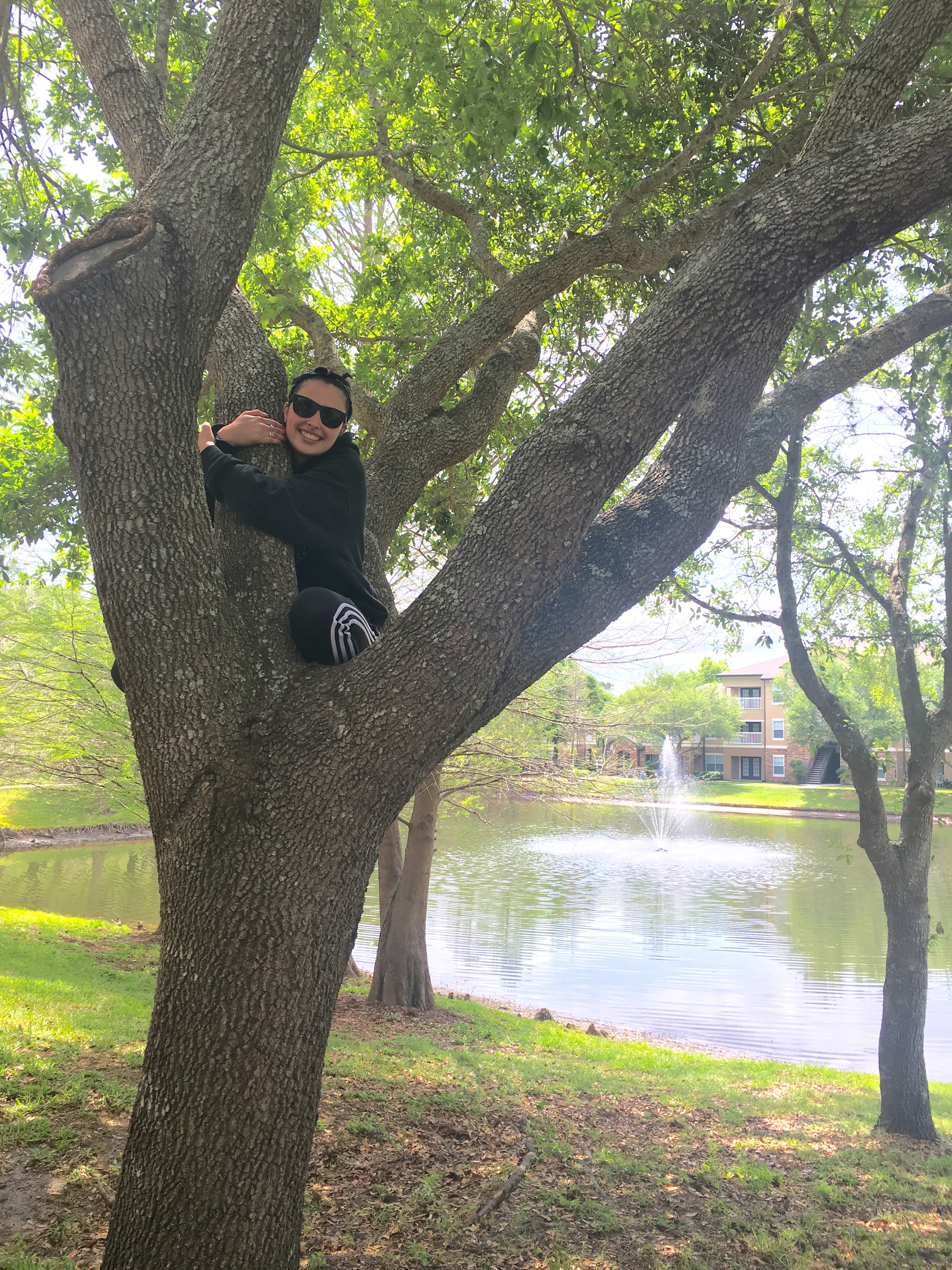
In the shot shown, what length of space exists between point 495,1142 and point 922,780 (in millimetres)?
4355

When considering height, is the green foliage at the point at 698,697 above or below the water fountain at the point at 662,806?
above

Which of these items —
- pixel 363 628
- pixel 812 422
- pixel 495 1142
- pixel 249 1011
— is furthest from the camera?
pixel 812 422

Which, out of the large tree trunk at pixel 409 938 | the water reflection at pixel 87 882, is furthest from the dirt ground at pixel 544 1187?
the water reflection at pixel 87 882

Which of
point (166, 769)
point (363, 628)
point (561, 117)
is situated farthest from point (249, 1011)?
point (561, 117)

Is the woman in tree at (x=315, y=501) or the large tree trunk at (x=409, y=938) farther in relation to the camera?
the large tree trunk at (x=409, y=938)

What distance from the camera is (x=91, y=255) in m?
2.31

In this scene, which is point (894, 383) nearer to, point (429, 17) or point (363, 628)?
point (429, 17)

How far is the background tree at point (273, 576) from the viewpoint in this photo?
215 cm

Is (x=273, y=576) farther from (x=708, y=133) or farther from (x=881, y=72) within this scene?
(x=708, y=133)

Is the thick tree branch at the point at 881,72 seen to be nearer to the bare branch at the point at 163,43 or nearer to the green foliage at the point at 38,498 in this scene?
the bare branch at the point at 163,43

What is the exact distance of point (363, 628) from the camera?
2.56m

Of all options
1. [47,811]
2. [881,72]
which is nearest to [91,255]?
[881,72]

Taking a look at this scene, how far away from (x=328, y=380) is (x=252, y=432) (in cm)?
32

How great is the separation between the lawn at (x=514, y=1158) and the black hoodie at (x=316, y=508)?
2327mm
